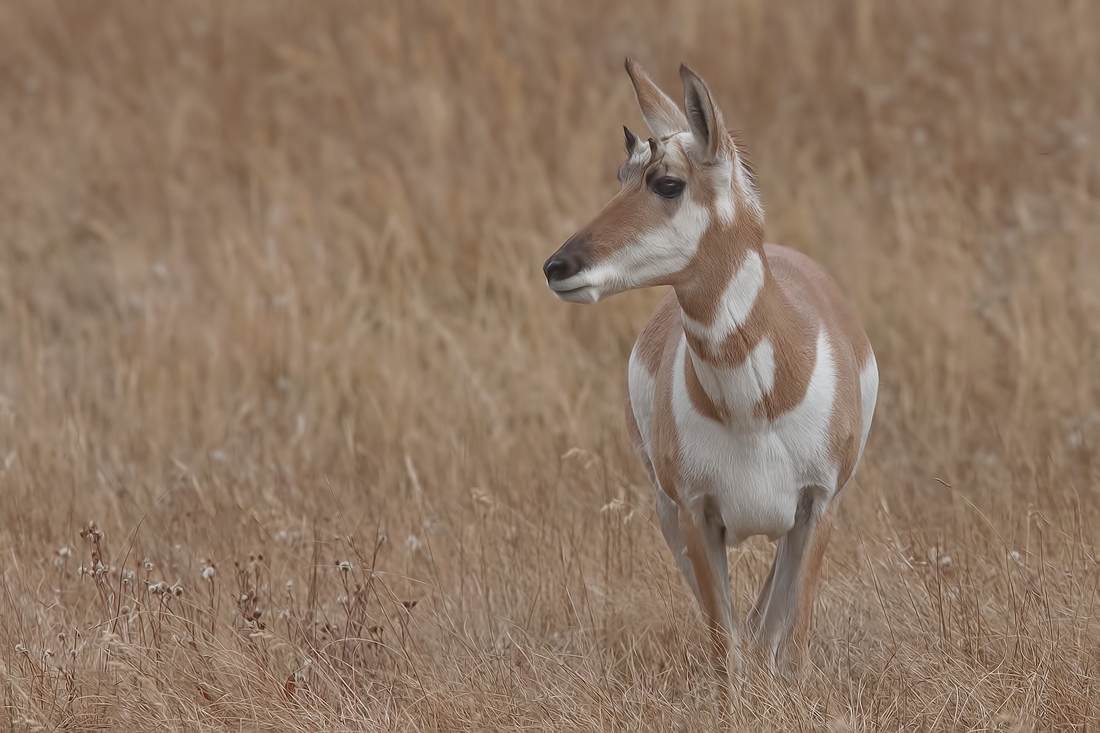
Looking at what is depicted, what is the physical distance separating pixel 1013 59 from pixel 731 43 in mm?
2120

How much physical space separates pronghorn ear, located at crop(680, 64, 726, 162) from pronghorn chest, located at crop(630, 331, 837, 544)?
1.95ft

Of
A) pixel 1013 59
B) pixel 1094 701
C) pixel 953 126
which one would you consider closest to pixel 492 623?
pixel 1094 701

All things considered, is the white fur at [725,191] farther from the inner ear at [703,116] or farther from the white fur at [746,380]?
the white fur at [746,380]

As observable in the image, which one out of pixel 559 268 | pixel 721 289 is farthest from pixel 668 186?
pixel 559 268

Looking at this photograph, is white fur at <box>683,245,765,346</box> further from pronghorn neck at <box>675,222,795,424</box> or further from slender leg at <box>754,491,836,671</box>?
slender leg at <box>754,491,836,671</box>

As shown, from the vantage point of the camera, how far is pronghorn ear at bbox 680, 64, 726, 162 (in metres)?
4.17

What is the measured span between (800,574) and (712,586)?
274 mm

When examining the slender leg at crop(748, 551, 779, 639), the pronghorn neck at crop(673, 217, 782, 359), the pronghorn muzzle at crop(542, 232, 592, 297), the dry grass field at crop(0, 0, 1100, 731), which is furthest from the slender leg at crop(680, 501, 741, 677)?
the pronghorn muzzle at crop(542, 232, 592, 297)

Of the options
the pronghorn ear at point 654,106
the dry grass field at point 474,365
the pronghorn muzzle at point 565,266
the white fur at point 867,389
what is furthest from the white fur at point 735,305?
the dry grass field at point 474,365

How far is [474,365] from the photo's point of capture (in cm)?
862

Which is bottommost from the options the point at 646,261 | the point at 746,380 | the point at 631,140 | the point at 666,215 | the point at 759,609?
the point at 759,609

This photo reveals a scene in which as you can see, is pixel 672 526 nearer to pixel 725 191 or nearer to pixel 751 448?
pixel 751 448

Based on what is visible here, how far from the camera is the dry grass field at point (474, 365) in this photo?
4.80m

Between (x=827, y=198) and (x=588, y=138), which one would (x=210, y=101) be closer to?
(x=588, y=138)
